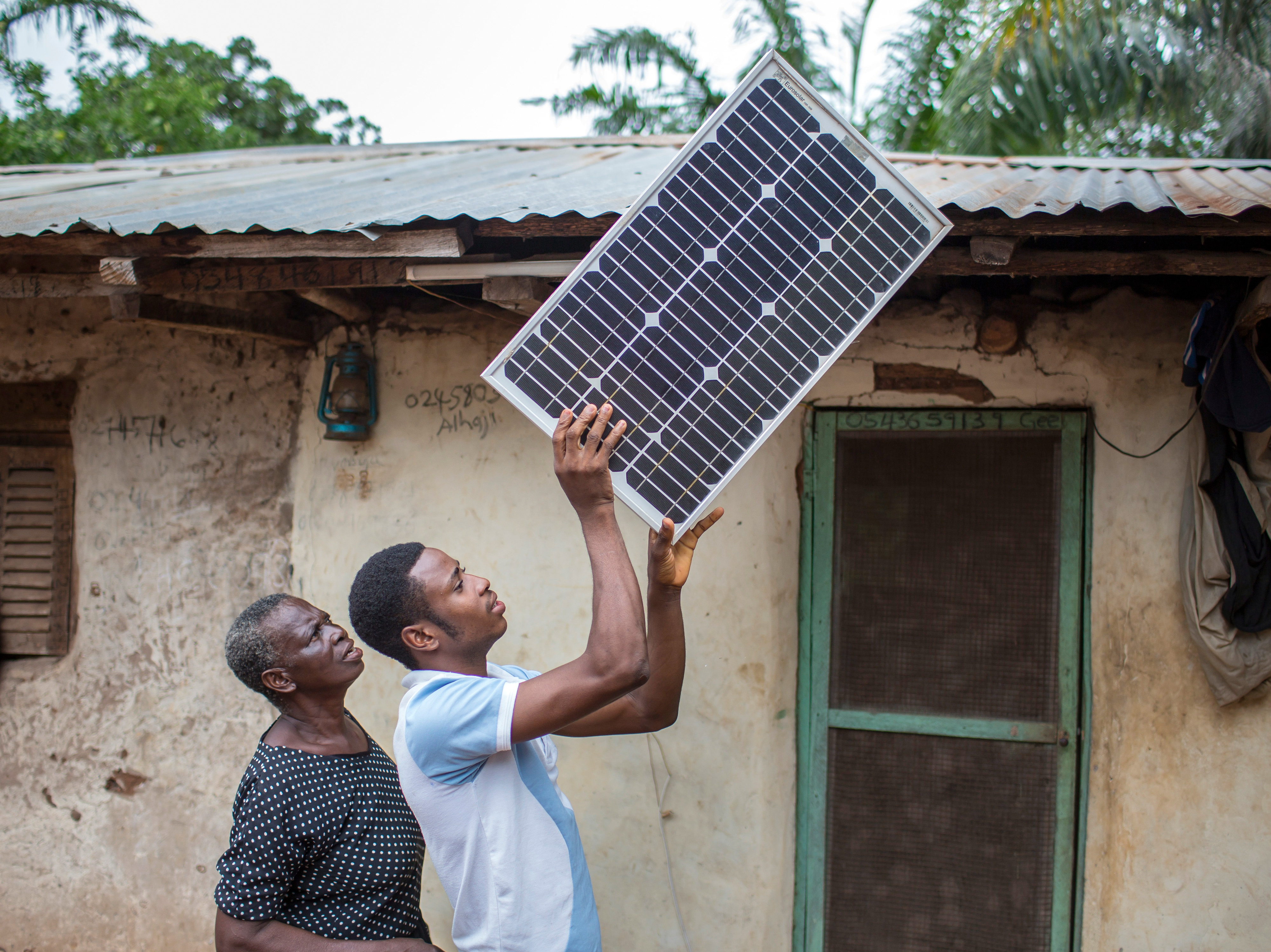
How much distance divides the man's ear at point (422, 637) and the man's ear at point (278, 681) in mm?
369

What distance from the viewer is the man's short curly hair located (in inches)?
71.7

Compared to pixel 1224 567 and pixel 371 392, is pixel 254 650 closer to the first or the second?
pixel 371 392

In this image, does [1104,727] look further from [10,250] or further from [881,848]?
[10,250]

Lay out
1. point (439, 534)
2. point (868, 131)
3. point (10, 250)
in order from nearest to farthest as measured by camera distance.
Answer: point (10, 250) → point (439, 534) → point (868, 131)

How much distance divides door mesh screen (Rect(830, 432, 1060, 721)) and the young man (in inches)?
52.1

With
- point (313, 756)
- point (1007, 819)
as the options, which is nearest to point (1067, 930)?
point (1007, 819)

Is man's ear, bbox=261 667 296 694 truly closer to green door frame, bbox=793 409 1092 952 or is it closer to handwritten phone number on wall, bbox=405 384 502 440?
handwritten phone number on wall, bbox=405 384 502 440

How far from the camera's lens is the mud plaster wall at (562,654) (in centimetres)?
281

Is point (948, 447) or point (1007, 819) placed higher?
point (948, 447)

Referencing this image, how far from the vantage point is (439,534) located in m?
3.30

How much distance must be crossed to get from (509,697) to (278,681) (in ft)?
2.27

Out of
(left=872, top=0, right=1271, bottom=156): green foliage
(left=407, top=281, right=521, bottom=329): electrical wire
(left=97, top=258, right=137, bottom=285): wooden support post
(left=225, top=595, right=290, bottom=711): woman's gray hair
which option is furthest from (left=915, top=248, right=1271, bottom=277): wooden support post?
(left=872, top=0, right=1271, bottom=156): green foliage

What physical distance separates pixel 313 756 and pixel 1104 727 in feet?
8.27

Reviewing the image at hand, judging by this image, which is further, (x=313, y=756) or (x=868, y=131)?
(x=868, y=131)
